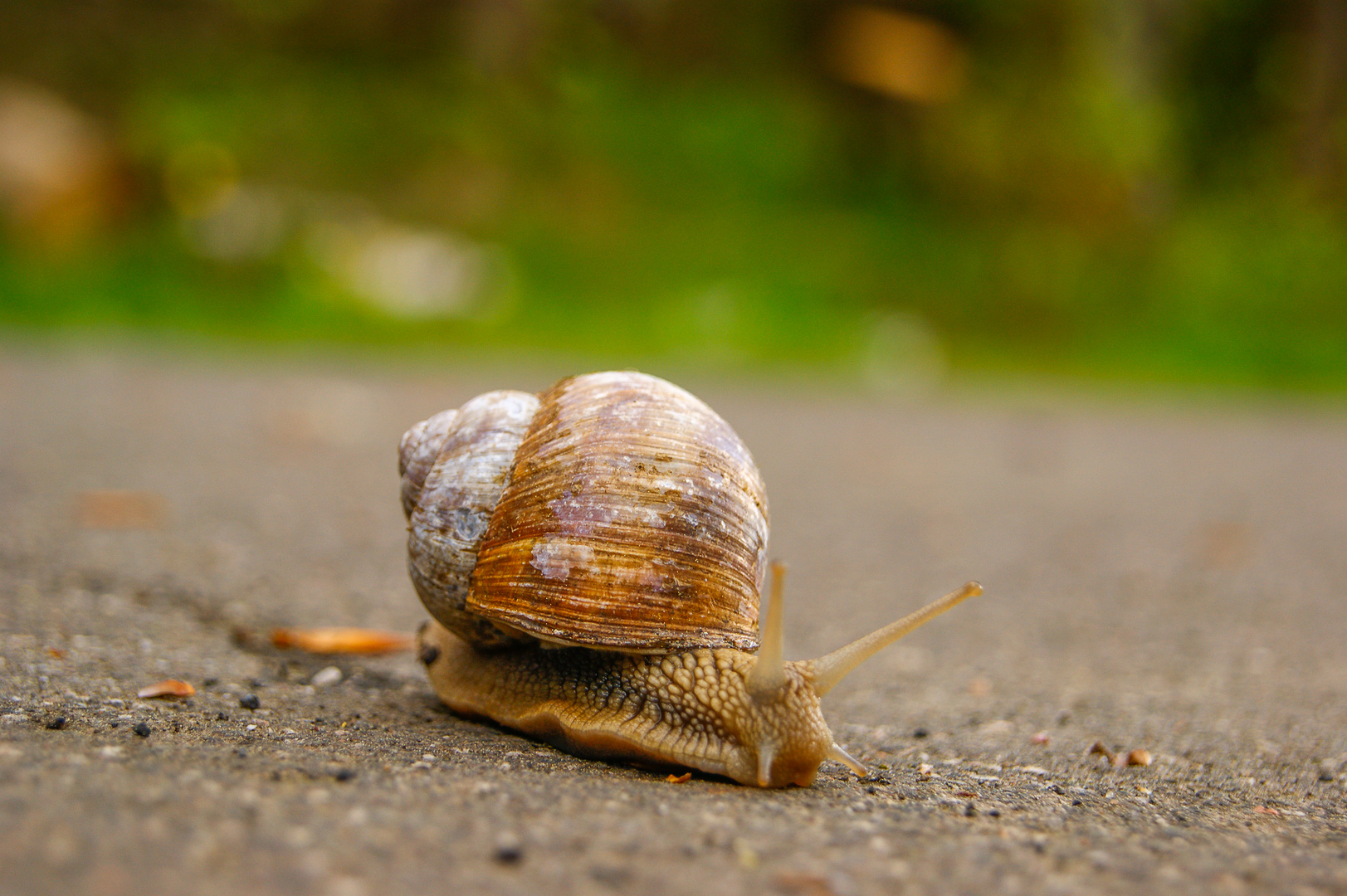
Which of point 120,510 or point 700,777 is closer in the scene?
point 700,777

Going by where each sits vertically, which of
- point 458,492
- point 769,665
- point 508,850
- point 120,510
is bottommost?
point 120,510

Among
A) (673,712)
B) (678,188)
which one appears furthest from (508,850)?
(678,188)

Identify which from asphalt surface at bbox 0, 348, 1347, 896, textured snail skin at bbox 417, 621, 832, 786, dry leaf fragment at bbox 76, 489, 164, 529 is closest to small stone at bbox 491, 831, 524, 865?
asphalt surface at bbox 0, 348, 1347, 896

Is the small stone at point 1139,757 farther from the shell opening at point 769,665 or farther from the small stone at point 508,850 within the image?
the small stone at point 508,850

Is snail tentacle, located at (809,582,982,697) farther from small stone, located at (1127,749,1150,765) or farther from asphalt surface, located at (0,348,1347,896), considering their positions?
small stone, located at (1127,749,1150,765)

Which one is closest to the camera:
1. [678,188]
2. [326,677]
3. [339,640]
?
[326,677]

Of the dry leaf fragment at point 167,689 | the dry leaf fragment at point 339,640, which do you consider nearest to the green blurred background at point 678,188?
the dry leaf fragment at point 339,640

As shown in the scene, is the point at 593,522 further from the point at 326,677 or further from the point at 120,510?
A: the point at 120,510

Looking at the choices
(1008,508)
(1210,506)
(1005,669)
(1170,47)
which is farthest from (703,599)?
(1170,47)
